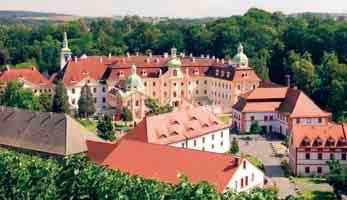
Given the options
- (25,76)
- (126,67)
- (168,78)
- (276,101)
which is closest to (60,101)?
(25,76)

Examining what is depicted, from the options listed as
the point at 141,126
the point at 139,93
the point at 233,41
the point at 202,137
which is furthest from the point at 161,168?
the point at 233,41

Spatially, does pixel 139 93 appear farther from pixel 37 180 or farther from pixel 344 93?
pixel 37 180

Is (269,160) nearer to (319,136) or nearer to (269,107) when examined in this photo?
(319,136)

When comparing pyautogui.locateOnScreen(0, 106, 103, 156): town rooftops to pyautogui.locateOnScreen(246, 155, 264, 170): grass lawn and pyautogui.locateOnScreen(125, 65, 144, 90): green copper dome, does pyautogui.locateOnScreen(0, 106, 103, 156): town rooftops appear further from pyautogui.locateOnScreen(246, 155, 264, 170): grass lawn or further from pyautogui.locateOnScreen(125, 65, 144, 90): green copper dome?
pyautogui.locateOnScreen(125, 65, 144, 90): green copper dome

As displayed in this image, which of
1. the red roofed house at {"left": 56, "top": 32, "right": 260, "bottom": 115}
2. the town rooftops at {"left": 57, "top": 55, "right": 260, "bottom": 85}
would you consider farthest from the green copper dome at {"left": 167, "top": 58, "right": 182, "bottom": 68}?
the town rooftops at {"left": 57, "top": 55, "right": 260, "bottom": 85}

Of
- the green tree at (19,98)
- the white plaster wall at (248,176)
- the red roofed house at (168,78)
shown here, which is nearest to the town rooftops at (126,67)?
the red roofed house at (168,78)
